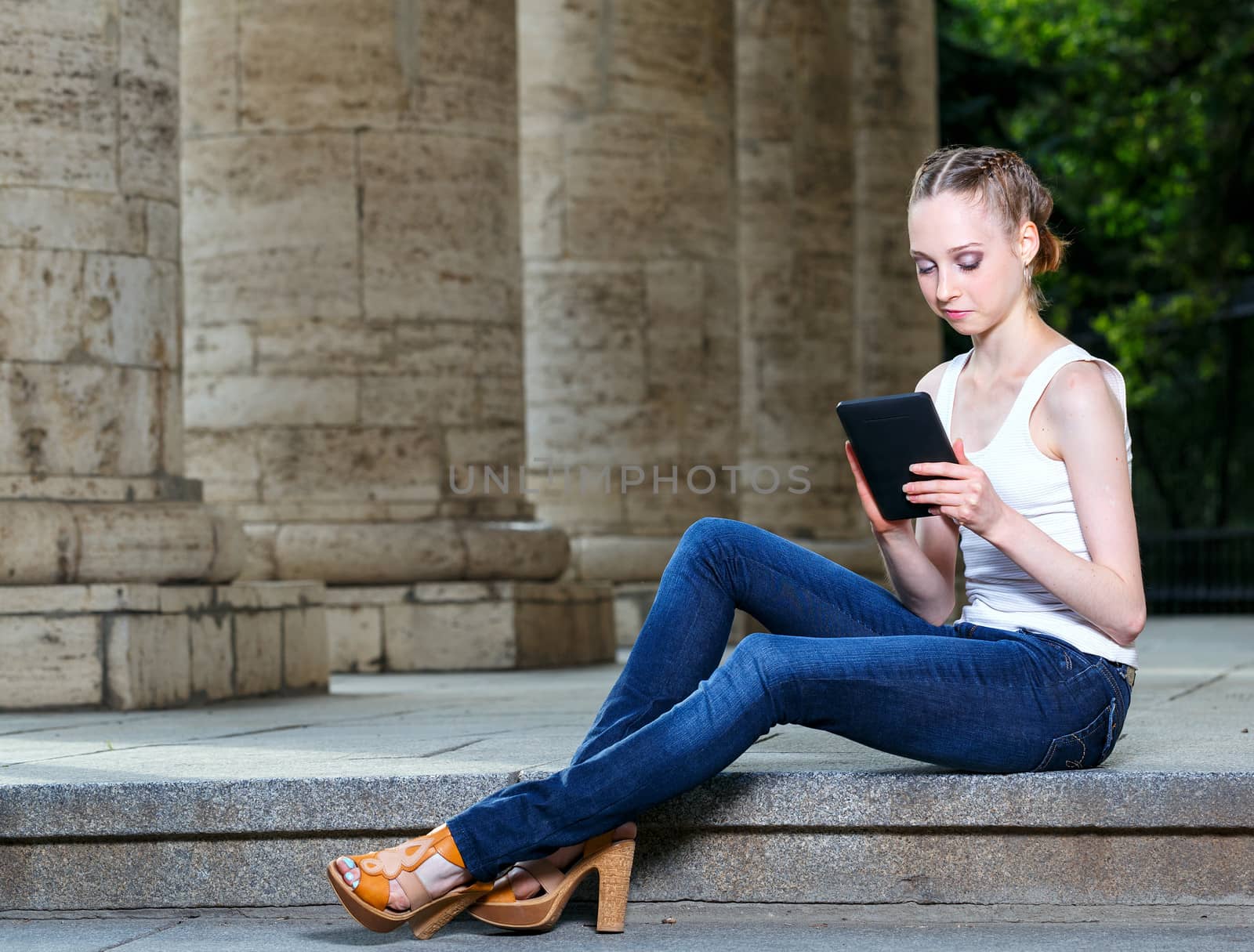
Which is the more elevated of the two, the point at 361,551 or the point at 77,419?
the point at 77,419

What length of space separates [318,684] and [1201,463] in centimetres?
2022

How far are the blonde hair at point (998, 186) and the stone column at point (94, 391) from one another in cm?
463

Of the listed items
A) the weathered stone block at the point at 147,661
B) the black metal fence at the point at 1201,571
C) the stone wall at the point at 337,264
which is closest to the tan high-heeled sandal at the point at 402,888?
the weathered stone block at the point at 147,661

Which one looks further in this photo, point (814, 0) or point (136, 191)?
point (814, 0)

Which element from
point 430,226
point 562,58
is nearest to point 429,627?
point 430,226

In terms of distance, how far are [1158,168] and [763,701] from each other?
25187 mm

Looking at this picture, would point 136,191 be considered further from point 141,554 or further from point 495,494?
point 495,494

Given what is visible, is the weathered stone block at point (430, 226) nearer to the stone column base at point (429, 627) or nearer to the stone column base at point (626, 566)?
the stone column base at point (429, 627)

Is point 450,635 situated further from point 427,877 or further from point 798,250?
point 798,250

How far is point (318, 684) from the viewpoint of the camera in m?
9.81

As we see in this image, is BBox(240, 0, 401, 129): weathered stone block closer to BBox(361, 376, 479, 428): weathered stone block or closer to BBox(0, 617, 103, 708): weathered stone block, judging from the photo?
BBox(361, 376, 479, 428): weathered stone block

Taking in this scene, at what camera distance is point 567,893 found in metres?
4.61

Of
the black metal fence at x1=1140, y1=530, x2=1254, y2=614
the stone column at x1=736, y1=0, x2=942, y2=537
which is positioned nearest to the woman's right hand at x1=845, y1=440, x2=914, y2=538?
the stone column at x1=736, y1=0, x2=942, y2=537

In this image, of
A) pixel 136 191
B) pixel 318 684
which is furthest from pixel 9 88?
pixel 318 684
